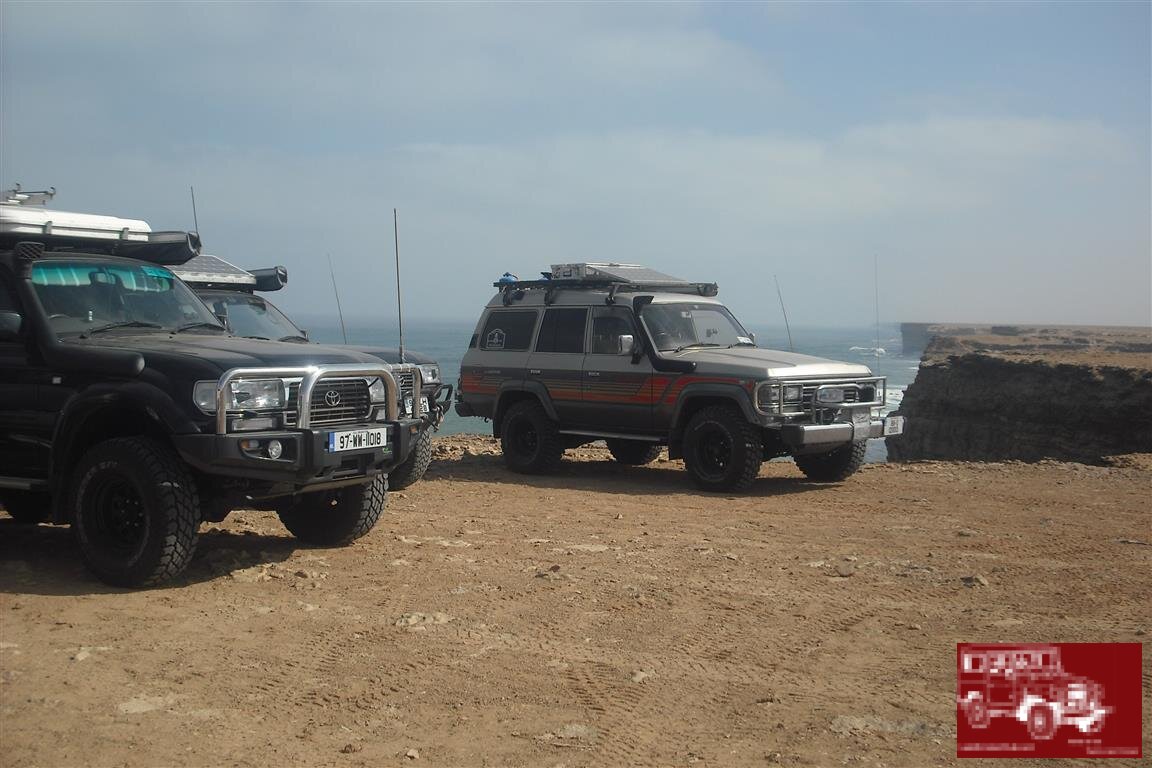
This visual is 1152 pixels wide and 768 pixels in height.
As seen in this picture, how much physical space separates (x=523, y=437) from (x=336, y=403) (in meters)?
Result: 6.02

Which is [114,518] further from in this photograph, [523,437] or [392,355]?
[523,437]

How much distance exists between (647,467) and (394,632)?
8.07 m

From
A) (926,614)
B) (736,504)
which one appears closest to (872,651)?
(926,614)

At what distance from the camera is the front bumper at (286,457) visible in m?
6.18

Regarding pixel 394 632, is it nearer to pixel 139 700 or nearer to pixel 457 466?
pixel 139 700

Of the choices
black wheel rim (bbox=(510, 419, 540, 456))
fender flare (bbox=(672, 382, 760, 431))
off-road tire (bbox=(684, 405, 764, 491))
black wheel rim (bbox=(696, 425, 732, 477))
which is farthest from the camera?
black wheel rim (bbox=(510, 419, 540, 456))

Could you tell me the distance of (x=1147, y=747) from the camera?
4.40 metres

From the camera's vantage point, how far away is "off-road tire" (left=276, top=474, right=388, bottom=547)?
7.73 m

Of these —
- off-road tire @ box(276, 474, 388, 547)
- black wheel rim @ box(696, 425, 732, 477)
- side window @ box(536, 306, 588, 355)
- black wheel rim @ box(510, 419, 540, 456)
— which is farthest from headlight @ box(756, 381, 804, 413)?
off-road tire @ box(276, 474, 388, 547)

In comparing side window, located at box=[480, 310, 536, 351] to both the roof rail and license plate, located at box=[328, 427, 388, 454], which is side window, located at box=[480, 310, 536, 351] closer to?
the roof rail

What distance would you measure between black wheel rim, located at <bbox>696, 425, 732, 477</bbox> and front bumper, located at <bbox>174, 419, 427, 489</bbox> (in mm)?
4794

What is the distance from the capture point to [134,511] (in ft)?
21.3

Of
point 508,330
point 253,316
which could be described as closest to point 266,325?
point 253,316

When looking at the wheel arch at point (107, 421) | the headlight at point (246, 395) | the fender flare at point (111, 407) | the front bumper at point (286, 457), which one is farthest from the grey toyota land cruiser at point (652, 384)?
the fender flare at point (111, 407)
